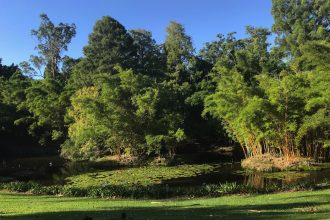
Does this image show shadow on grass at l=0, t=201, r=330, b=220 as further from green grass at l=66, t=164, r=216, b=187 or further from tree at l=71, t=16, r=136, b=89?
tree at l=71, t=16, r=136, b=89

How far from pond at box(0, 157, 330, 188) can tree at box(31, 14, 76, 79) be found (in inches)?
1232

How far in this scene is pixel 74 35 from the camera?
2849 inches

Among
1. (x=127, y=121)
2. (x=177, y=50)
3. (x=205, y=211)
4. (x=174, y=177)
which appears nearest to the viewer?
(x=205, y=211)

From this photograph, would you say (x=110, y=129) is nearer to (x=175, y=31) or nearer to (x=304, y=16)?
(x=175, y=31)

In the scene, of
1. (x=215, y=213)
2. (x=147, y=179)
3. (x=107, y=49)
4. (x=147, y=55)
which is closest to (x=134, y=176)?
(x=147, y=179)

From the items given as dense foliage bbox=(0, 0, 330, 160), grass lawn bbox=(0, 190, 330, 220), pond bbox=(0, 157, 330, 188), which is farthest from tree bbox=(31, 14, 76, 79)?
grass lawn bbox=(0, 190, 330, 220)

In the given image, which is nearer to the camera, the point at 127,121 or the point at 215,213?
the point at 215,213

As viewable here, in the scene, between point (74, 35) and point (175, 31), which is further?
point (74, 35)

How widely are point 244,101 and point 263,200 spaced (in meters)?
17.9

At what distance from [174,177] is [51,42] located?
50.5 meters

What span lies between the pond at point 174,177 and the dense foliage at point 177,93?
2.78 meters

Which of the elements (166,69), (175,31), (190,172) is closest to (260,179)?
(190,172)

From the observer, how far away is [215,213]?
36.9 feet

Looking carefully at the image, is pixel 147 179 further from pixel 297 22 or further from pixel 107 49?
pixel 297 22
